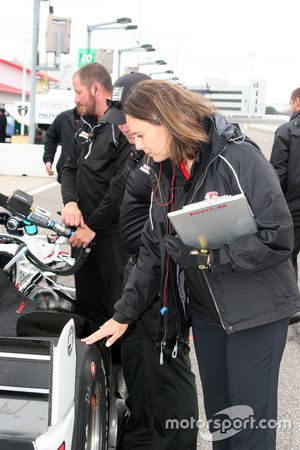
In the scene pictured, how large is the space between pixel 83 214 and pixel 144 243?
1.46 m

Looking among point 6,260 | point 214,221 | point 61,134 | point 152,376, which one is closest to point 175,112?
point 214,221

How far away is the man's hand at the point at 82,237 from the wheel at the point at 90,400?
111cm

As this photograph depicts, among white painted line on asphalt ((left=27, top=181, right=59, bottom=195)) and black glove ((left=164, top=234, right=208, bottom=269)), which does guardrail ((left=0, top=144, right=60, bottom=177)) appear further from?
black glove ((left=164, top=234, right=208, bottom=269))

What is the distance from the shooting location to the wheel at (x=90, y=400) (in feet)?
6.21

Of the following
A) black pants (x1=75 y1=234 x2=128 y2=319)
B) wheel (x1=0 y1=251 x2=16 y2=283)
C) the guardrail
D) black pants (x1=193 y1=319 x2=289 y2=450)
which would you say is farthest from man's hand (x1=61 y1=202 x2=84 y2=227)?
the guardrail

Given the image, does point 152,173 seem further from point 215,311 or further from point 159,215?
point 215,311

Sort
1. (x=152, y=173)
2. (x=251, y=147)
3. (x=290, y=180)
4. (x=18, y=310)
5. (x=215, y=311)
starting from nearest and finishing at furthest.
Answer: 1. (x=251, y=147)
2. (x=215, y=311)
3. (x=152, y=173)
4. (x=18, y=310)
5. (x=290, y=180)

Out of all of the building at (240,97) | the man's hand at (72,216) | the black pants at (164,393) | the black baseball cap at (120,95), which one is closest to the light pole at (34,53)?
the man's hand at (72,216)

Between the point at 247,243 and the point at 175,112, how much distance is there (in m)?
0.53

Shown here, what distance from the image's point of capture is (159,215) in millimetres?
2248

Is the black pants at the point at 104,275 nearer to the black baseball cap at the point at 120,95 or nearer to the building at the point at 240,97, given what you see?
the black baseball cap at the point at 120,95

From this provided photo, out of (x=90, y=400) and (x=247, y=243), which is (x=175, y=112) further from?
(x=90, y=400)

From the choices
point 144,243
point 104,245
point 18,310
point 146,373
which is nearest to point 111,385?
point 146,373

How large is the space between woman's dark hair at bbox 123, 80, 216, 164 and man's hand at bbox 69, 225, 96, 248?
149 centimetres
